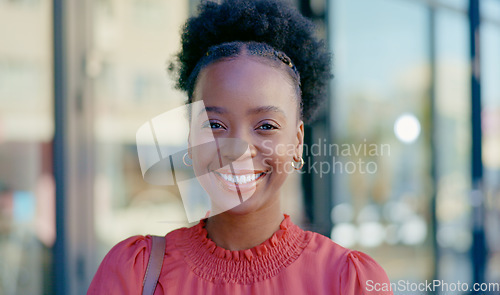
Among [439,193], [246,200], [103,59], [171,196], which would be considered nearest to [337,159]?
[439,193]

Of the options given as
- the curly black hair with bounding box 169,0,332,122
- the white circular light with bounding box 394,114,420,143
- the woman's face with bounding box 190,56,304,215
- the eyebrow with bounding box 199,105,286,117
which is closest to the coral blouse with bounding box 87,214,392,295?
the woman's face with bounding box 190,56,304,215

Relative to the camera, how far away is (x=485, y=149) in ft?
15.2

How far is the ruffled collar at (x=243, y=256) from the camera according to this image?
1.27 metres

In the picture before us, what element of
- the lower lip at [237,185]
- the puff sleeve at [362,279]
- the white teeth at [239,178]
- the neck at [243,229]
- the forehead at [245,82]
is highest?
the forehead at [245,82]

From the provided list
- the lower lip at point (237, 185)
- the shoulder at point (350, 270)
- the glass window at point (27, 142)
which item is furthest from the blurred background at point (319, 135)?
the shoulder at point (350, 270)

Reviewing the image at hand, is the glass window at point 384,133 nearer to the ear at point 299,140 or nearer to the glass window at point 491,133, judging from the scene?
the glass window at point 491,133

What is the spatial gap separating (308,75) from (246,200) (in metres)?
0.52

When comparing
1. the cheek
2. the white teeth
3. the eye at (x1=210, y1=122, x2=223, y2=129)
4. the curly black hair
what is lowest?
the white teeth

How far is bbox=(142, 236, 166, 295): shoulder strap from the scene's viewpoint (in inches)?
48.9

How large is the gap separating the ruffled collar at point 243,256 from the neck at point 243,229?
22 mm

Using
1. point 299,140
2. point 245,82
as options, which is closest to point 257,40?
point 245,82

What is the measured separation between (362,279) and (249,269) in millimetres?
310

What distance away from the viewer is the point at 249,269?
1.28 meters

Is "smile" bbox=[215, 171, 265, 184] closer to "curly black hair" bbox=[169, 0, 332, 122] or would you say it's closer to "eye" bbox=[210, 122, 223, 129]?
"eye" bbox=[210, 122, 223, 129]
